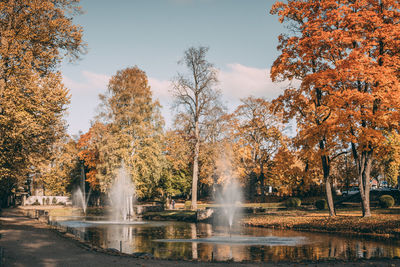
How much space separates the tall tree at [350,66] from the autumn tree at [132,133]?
22.0 m

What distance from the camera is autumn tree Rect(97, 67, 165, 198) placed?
141 feet

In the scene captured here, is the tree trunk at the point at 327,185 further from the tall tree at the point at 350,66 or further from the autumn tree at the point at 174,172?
the autumn tree at the point at 174,172

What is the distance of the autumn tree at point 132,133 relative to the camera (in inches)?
1692

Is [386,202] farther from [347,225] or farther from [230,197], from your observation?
[230,197]

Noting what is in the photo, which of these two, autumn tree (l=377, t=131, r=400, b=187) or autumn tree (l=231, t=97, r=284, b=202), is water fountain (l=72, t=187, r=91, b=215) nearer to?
autumn tree (l=231, t=97, r=284, b=202)

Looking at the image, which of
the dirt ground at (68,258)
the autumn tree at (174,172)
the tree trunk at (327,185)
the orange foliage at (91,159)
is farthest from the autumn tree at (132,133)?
the dirt ground at (68,258)

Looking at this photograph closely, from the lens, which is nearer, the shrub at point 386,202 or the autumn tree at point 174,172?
the shrub at point 386,202

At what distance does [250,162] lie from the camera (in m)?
52.9

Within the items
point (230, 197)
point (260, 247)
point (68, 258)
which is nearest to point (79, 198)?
point (230, 197)

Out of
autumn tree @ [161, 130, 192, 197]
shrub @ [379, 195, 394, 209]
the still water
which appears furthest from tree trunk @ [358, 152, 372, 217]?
autumn tree @ [161, 130, 192, 197]

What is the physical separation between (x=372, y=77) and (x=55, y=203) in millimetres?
61761

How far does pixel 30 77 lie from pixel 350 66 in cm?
1859

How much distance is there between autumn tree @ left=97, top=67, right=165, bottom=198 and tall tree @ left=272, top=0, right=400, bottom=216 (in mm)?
21983

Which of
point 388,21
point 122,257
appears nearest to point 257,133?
point 388,21
